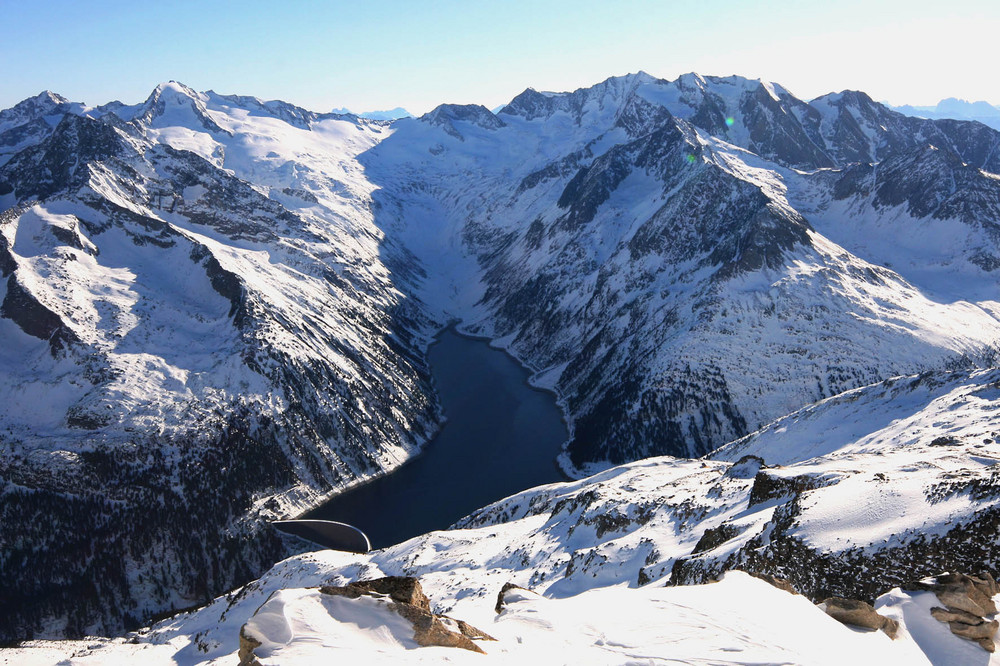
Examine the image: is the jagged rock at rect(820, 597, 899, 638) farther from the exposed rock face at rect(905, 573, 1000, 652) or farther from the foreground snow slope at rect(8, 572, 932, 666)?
the exposed rock face at rect(905, 573, 1000, 652)

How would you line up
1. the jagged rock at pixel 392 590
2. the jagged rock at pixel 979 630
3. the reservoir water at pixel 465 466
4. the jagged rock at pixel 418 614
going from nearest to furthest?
the jagged rock at pixel 979 630 → the jagged rock at pixel 418 614 → the jagged rock at pixel 392 590 → the reservoir water at pixel 465 466

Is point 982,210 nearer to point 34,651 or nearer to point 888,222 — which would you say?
point 888,222

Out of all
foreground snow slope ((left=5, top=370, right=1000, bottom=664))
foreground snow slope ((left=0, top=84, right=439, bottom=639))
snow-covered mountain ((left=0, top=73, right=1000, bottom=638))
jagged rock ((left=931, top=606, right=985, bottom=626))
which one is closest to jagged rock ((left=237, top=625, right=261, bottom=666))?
foreground snow slope ((left=5, top=370, right=1000, bottom=664))

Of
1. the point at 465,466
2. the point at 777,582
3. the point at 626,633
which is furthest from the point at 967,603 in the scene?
the point at 465,466

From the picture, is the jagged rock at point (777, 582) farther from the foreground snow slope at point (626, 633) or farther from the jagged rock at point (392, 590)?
the jagged rock at point (392, 590)

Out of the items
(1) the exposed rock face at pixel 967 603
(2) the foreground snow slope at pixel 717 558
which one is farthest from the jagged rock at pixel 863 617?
(1) the exposed rock face at pixel 967 603
